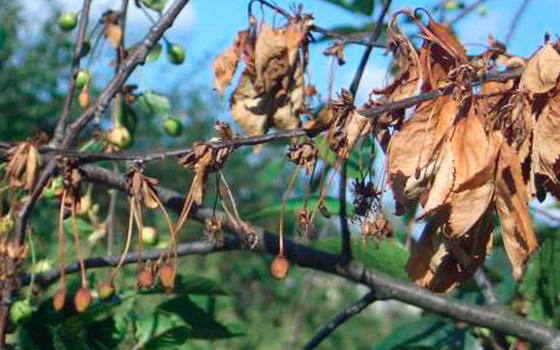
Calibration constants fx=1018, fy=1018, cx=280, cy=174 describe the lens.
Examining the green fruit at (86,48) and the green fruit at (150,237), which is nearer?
the green fruit at (86,48)

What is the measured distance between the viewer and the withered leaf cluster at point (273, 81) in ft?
4.75

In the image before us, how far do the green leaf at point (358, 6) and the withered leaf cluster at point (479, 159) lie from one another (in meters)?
1.06

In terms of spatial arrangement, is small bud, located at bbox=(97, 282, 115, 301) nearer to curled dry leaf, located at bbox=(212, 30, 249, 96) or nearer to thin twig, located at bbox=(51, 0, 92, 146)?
thin twig, located at bbox=(51, 0, 92, 146)

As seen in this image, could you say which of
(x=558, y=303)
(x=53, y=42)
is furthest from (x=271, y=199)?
(x=558, y=303)

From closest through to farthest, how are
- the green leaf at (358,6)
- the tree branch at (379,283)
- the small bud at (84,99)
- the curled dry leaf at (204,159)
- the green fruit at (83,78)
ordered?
the curled dry leaf at (204,159) → the tree branch at (379,283) → the small bud at (84,99) → the green fruit at (83,78) → the green leaf at (358,6)

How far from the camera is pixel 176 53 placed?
1821 millimetres

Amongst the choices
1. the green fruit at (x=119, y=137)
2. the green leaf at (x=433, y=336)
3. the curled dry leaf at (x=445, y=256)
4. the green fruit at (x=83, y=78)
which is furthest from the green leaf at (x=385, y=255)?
the curled dry leaf at (x=445, y=256)

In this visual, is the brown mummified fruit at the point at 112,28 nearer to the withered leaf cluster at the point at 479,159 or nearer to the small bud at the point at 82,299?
the small bud at the point at 82,299

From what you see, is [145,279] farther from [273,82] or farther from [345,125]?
[273,82]

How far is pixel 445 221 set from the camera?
0.95 m

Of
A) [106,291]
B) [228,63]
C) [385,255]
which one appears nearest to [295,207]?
[385,255]

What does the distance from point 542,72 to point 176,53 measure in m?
1.00

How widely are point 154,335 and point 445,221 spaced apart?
68 cm

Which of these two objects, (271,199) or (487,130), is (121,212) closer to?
(271,199)
